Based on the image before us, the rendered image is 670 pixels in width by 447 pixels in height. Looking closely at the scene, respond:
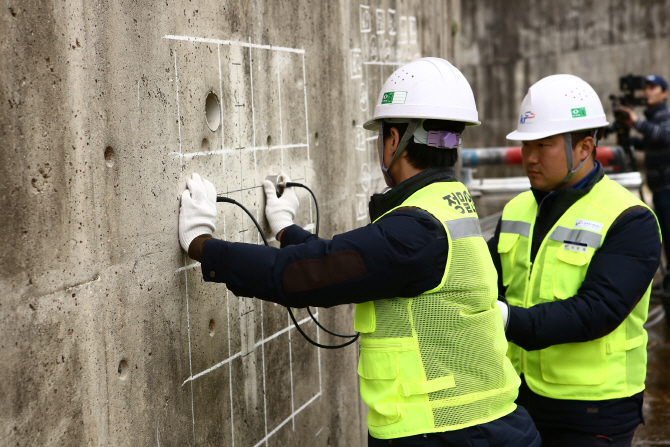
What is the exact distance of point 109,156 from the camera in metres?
2.11

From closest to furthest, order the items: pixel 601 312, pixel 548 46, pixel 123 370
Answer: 1. pixel 123 370
2. pixel 601 312
3. pixel 548 46

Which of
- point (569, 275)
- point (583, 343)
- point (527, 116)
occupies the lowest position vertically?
point (583, 343)

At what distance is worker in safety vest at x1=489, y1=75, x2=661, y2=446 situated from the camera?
8.81 ft

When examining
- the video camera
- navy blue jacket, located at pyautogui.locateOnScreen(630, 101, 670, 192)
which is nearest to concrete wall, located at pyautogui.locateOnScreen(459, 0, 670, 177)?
the video camera

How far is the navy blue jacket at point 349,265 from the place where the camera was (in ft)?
6.73

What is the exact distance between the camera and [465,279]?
7.13 feet

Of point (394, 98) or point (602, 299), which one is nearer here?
point (394, 98)

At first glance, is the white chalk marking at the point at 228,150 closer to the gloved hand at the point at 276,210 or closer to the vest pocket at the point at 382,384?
the gloved hand at the point at 276,210

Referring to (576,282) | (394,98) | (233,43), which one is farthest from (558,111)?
(233,43)

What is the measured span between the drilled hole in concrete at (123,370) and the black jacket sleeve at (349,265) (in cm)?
40

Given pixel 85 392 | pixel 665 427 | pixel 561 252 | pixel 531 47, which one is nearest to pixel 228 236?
pixel 85 392

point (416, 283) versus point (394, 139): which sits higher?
point (394, 139)

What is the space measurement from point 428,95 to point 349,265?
70cm

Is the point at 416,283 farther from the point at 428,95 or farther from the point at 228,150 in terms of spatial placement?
the point at 228,150
